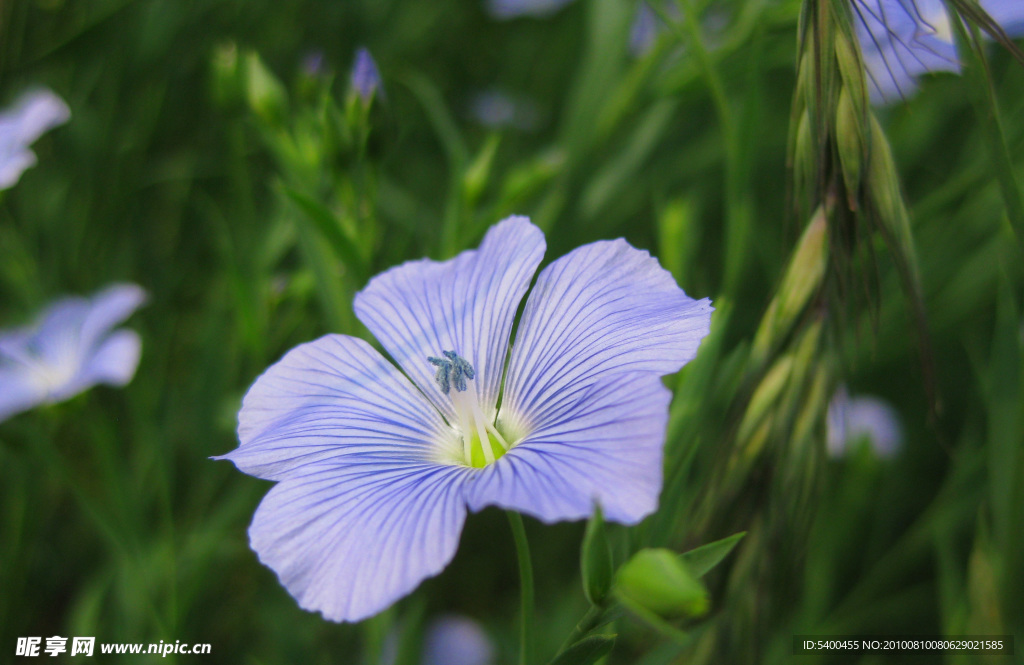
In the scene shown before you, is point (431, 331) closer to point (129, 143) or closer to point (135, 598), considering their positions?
point (135, 598)

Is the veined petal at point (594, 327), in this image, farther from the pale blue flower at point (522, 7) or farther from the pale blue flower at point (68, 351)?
the pale blue flower at point (522, 7)

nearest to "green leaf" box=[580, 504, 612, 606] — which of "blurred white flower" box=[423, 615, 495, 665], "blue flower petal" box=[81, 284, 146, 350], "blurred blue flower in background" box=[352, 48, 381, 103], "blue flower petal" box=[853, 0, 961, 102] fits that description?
"blue flower petal" box=[853, 0, 961, 102]

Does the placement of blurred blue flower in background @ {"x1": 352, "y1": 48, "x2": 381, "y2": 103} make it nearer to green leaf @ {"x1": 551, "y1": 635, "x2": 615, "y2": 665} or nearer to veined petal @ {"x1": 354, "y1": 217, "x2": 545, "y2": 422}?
veined petal @ {"x1": 354, "y1": 217, "x2": 545, "y2": 422}

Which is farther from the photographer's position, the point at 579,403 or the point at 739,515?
the point at 739,515

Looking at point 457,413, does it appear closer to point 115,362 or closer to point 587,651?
point 587,651

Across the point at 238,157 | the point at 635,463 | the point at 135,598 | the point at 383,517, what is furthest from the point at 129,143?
the point at 635,463

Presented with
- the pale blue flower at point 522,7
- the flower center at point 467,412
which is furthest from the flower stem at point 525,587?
the pale blue flower at point 522,7
